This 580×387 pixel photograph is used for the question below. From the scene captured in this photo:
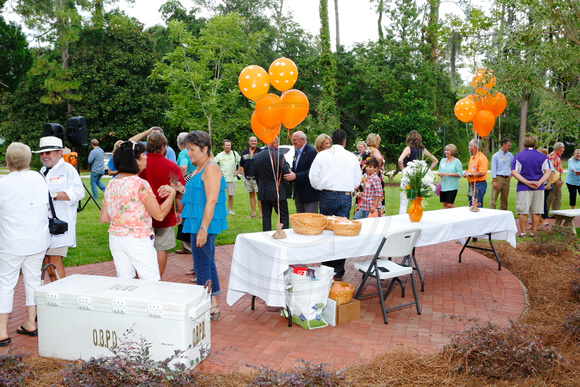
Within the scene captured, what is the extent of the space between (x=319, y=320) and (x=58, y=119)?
29689 mm

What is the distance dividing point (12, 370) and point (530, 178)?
8.30 metres

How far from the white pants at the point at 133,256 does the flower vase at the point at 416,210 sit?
10.2 ft

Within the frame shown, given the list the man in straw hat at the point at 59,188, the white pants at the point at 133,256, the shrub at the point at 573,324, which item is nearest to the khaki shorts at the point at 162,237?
the man in straw hat at the point at 59,188

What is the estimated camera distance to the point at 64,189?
444 cm

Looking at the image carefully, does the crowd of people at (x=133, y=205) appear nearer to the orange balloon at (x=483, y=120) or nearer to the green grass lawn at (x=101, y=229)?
the green grass lawn at (x=101, y=229)

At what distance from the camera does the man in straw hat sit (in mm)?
4379

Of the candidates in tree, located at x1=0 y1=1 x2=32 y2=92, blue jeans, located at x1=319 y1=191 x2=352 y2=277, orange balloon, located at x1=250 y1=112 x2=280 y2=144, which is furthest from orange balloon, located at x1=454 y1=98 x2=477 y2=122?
tree, located at x1=0 y1=1 x2=32 y2=92

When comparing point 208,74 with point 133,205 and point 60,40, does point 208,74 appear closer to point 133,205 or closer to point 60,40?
point 60,40

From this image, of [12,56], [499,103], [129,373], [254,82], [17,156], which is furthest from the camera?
[12,56]

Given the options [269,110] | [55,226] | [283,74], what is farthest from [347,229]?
[55,226]

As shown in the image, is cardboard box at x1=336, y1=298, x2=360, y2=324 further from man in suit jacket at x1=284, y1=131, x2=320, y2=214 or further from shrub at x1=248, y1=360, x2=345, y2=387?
man in suit jacket at x1=284, y1=131, x2=320, y2=214

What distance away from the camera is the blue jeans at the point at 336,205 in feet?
18.3

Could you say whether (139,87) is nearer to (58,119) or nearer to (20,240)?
(58,119)

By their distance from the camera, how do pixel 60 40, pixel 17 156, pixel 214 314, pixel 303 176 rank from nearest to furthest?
1. pixel 17 156
2. pixel 214 314
3. pixel 303 176
4. pixel 60 40
